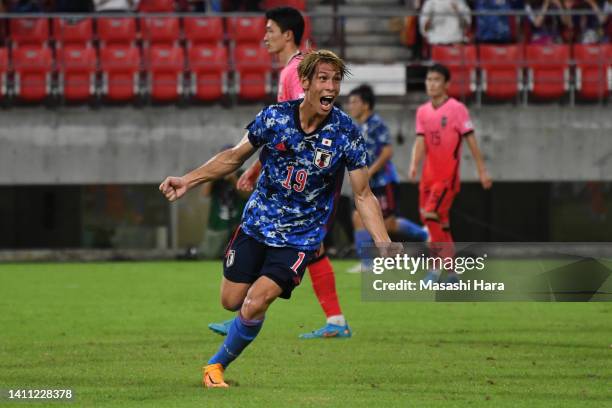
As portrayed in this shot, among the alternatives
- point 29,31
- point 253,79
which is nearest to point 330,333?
point 253,79

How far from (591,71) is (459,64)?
7.52 feet

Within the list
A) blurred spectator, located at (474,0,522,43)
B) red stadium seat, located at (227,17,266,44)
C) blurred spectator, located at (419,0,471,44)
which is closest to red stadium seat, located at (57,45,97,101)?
red stadium seat, located at (227,17,266,44)

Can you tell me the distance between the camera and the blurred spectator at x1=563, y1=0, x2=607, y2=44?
77.6ft

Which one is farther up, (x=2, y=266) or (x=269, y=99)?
(x=269, y=99)

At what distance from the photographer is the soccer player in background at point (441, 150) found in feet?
52.4

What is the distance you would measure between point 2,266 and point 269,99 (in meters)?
5.00

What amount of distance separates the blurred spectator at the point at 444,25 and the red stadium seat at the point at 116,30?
4.85m

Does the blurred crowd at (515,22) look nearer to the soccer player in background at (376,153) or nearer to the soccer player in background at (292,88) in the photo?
the soccer player in background at (376,153)

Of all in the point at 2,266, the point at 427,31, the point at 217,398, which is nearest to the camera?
the point at 217,398

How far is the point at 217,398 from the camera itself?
792cm

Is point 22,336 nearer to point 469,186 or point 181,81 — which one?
point 181,81

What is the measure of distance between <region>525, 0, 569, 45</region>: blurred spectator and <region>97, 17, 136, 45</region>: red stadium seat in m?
6.69

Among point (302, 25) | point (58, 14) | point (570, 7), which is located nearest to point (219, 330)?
point (302, 25)

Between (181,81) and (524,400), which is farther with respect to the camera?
(181,81)
